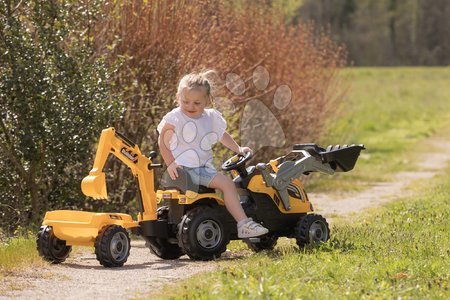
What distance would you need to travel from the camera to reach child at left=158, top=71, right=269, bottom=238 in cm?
982

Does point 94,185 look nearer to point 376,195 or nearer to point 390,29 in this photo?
point 376,195

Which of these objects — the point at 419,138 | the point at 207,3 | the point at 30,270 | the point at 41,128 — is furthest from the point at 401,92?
the point at 30,270

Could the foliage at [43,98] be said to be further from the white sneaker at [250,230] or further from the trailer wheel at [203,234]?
the white sneaker at [250,230]

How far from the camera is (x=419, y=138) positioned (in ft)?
98.7

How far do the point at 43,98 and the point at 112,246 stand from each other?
10.8 ft

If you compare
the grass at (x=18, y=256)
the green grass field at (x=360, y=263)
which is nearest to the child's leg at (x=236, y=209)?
the green grass field at (x=360, y=263)

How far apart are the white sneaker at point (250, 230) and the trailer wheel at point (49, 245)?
163 cm

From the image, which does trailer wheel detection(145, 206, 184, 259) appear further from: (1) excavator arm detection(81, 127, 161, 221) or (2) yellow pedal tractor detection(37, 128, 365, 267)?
(1) excavator arm detection(81, 127, 161, 221)

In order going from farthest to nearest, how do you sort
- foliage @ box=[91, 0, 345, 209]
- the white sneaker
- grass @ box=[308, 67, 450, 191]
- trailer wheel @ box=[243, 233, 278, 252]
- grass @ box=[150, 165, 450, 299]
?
grass @ box=[308, 67, 450, 191] < foliage @ box=[91, 0, 345, 209] < trailer wheel @ box=[243, 233, 278, 252] < the white sneaker < grass @ box=[150, 165, 450, 299]

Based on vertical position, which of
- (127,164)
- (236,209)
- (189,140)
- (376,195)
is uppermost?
(189,140)

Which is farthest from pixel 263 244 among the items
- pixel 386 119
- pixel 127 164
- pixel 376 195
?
pixel 386 119

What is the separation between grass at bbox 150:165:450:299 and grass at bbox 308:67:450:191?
321 inches

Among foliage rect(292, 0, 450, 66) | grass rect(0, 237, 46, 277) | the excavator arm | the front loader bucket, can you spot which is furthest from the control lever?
foliage rect(292, 0, 450, 66)

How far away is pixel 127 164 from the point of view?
9883 mm
